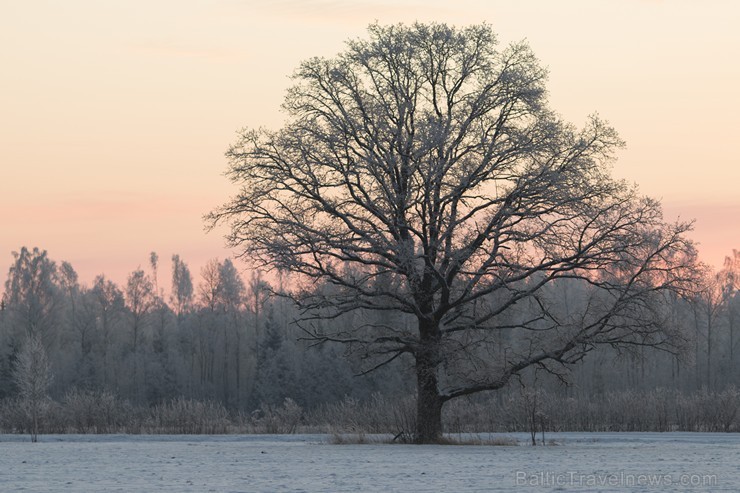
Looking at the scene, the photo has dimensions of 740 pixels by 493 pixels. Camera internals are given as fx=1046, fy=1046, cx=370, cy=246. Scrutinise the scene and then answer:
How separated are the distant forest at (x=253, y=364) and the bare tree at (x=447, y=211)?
349 inches

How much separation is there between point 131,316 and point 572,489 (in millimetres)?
110623

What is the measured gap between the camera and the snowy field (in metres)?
18.5

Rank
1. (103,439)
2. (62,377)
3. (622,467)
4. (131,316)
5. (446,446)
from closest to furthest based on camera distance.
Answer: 1. (622,467)
2. (446,446)
3. (103,439)
4. (62,377)
5. (131,316)

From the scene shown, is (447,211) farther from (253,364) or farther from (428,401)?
(253,364)

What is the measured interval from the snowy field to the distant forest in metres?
9.02

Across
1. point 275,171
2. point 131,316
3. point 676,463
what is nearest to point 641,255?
point 676,463

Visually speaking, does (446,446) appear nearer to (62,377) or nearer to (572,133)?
(572,133)

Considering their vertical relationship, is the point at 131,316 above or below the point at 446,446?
above

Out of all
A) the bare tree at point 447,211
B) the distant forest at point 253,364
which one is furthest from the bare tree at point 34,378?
the bare tree at point 447,211

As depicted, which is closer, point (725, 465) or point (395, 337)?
point (725, 465)

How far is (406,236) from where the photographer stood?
106 ft

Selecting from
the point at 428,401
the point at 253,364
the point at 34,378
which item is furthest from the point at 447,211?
the point at 253,364

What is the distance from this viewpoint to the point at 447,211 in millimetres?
32469

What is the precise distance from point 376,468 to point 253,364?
88985 mm
